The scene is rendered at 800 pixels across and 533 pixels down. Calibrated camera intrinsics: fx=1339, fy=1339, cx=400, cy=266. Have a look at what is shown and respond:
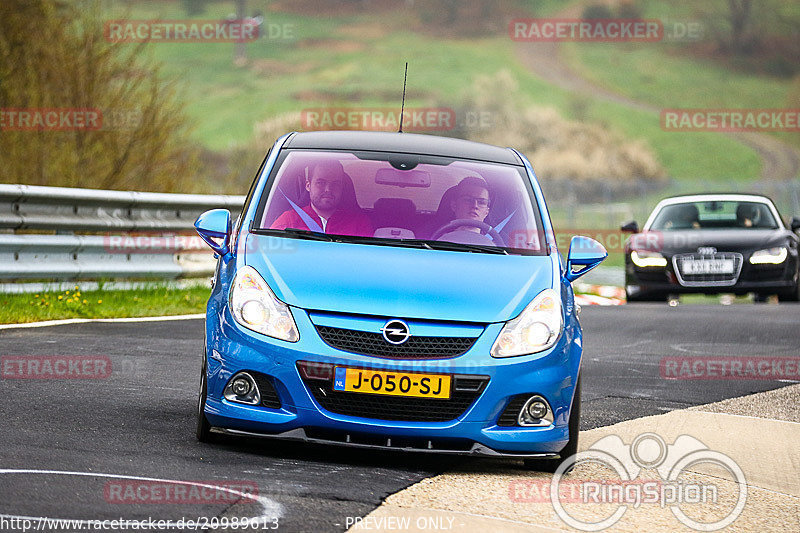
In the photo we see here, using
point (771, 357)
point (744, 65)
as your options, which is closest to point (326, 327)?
point (771, 357)

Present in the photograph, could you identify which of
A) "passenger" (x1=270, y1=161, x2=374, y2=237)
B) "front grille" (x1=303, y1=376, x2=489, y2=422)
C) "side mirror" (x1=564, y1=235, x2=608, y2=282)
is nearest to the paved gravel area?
"side mirror" (x1=564, y1=235, x2=608, y2=282)

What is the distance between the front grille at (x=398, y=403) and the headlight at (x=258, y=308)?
0.91ft

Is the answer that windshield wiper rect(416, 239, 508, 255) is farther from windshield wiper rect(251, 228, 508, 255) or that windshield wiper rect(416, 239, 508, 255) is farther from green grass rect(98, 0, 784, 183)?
green grass rect(98, 0, 784, 183)

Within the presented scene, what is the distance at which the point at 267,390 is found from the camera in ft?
20.6

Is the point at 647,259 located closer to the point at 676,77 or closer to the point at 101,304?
the point at 101,304

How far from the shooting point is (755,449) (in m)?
7.54

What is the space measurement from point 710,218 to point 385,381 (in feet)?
42.1

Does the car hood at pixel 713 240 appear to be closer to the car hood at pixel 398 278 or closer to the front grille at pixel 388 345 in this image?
the car hood at pixel 398 278

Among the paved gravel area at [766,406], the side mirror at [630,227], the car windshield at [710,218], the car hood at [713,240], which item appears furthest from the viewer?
the side mirror at [630,227]

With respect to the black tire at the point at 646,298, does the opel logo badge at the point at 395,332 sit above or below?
above

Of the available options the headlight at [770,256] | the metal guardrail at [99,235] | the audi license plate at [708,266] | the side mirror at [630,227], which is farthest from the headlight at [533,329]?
the side mirror at [630,227]

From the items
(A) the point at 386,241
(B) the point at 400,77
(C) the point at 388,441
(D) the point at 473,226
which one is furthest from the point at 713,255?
(B) the point at 400,77

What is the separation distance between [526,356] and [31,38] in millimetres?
15706

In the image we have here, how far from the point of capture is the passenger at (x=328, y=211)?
23.4 ft
